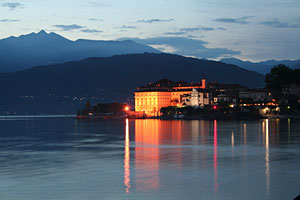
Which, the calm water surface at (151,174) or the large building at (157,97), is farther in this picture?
the large building at (157,97)

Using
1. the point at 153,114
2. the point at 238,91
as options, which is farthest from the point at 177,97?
the point at 238,91

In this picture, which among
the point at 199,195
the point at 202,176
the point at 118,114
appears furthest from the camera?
the point at 118,114

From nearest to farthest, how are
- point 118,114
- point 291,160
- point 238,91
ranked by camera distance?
1. point 291,160
2. point 238,91
3. point 118,114

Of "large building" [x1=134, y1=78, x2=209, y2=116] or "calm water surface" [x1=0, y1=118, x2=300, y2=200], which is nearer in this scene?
"calm water surface" [x1=0, y1=118, x2=300, y2=200]

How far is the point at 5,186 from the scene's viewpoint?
21062 mm

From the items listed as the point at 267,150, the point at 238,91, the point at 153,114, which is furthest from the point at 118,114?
the point at 267,150

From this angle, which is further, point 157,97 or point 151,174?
point 157,97

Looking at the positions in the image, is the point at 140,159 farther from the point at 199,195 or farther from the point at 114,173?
the point at 199,195

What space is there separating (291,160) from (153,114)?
135 meters

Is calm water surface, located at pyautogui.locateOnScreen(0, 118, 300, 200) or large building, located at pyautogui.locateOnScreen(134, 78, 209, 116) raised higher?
large building, located at pyautogui.locateOnScreen(134, 78, 209, 116)

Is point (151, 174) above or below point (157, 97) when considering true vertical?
below

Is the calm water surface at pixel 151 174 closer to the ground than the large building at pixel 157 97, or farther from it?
closer to the ground

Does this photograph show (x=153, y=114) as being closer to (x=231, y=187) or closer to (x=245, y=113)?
(x=245, y=113)

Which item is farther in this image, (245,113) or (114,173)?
(245,113)
